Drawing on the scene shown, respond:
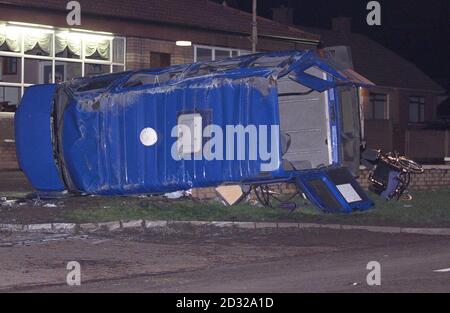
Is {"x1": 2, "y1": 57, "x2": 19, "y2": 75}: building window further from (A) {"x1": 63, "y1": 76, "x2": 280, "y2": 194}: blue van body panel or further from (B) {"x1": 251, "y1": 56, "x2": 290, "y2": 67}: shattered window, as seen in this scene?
(B) {"x1": 251, "y1": 56, "x2": 290, "y2": 67}: shattered window

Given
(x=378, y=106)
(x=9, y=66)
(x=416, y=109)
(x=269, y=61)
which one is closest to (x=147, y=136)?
(x=269, y=61)

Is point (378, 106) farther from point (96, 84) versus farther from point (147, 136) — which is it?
point (147, 136)

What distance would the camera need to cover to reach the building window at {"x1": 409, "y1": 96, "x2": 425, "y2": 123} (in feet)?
180

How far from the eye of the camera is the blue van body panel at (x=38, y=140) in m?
22.0

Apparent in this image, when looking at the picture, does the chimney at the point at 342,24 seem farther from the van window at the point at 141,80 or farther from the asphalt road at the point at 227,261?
the asphalt road at the point at 227,261

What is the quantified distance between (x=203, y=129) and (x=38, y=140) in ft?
13.2

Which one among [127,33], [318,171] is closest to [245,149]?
[318,171]

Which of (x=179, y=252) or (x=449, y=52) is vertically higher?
(x=449, y=52)

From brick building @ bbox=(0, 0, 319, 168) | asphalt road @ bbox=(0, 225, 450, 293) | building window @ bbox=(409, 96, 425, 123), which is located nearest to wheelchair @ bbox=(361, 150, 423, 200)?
asphalt road @ bbox=(0, 225, 450, 293)

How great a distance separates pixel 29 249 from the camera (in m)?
15.5

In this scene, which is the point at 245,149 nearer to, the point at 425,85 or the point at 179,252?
the point at 179,252

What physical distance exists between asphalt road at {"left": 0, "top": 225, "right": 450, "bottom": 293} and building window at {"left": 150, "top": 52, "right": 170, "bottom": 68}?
→ 1456 centimetres

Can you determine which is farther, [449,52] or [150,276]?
[449,52]

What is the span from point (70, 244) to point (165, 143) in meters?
5.28
